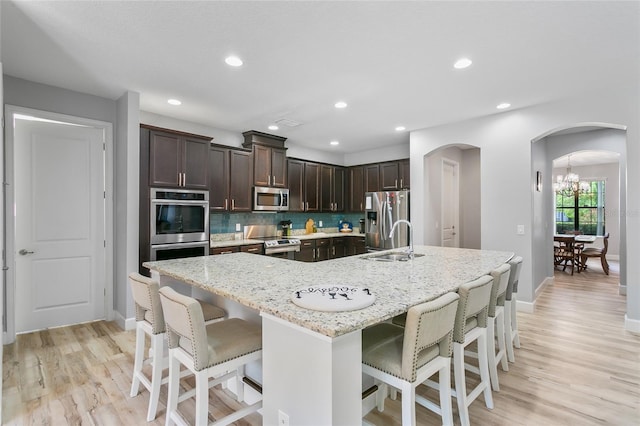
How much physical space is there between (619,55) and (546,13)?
121 centimetres

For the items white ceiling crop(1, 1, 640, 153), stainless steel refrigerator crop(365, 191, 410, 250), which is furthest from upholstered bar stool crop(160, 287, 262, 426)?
stainless steel refrigerator crop(365, 191, 410, 250)

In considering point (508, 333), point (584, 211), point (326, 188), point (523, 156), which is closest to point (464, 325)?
point (508, 333)

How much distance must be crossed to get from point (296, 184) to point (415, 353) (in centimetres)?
487

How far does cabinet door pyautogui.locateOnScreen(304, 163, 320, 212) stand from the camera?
6207 millimetres

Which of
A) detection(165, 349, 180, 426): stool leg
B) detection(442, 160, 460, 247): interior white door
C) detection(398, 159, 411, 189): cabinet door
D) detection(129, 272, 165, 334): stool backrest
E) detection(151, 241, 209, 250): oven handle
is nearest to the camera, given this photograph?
detection(165, 349, 180, 426): stool leg

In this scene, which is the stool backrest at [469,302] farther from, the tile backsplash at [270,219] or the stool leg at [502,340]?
the tile backsplash at [270,219]

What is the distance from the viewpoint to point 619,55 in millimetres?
2732

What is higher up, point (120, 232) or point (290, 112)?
point (290, 112)

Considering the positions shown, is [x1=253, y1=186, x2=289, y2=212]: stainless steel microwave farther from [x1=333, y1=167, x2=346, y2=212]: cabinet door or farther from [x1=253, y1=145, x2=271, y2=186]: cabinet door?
[x1=333, y1=167, x2=346, y2=212]: cabinet door

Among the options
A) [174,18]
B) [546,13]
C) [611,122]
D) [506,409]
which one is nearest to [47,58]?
[174,18]

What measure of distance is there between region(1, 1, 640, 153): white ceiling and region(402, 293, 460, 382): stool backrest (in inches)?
72.8

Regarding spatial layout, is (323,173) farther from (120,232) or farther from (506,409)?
(506,409)

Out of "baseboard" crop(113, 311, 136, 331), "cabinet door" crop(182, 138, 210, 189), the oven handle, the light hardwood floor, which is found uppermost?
"cabinet door" crop(182, 138, 210, 189)

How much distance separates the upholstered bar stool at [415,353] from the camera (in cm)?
139
